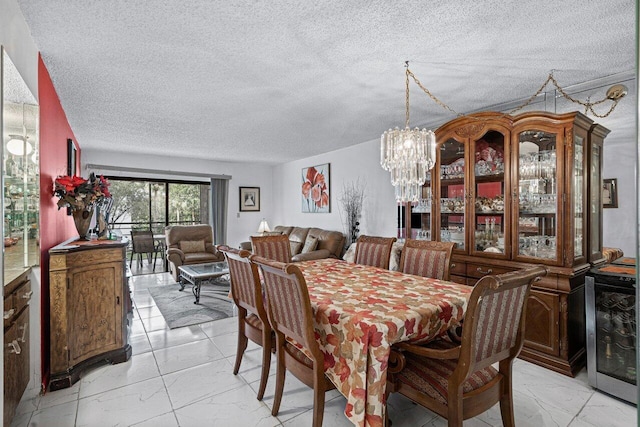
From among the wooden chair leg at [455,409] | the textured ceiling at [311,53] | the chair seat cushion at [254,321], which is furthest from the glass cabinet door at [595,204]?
the chair seat cushion at [254,321]

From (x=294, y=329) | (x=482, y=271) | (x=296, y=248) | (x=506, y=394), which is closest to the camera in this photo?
(x=506, y=394)

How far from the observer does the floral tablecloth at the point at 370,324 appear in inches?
56.1

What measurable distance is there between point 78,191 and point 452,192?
11.1 feet

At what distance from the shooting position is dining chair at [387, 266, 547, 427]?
132 cm

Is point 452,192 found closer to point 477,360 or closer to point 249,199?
point 477,360

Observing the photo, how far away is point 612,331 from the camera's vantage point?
2.21 meters

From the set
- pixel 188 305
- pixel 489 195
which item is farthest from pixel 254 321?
A: pixel 489 195

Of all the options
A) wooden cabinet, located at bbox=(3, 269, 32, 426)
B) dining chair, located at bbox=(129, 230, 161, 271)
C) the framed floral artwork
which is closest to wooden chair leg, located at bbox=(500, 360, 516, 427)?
wooden cabinet, located at bbox=(3, 269, 32, 426)

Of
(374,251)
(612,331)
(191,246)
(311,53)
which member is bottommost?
(612,331)

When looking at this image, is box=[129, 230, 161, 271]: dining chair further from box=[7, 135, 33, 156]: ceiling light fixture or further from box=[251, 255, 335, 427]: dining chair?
box=[251, 255, 335, 427]: dining chair

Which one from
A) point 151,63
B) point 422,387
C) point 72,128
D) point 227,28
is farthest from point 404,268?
point 72,128

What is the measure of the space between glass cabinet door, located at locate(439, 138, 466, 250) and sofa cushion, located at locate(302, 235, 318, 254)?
2.41 m

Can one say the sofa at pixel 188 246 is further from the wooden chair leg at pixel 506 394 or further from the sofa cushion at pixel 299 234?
the wooden chair leg at pixel 506 394

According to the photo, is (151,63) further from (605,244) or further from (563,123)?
(605,244)
